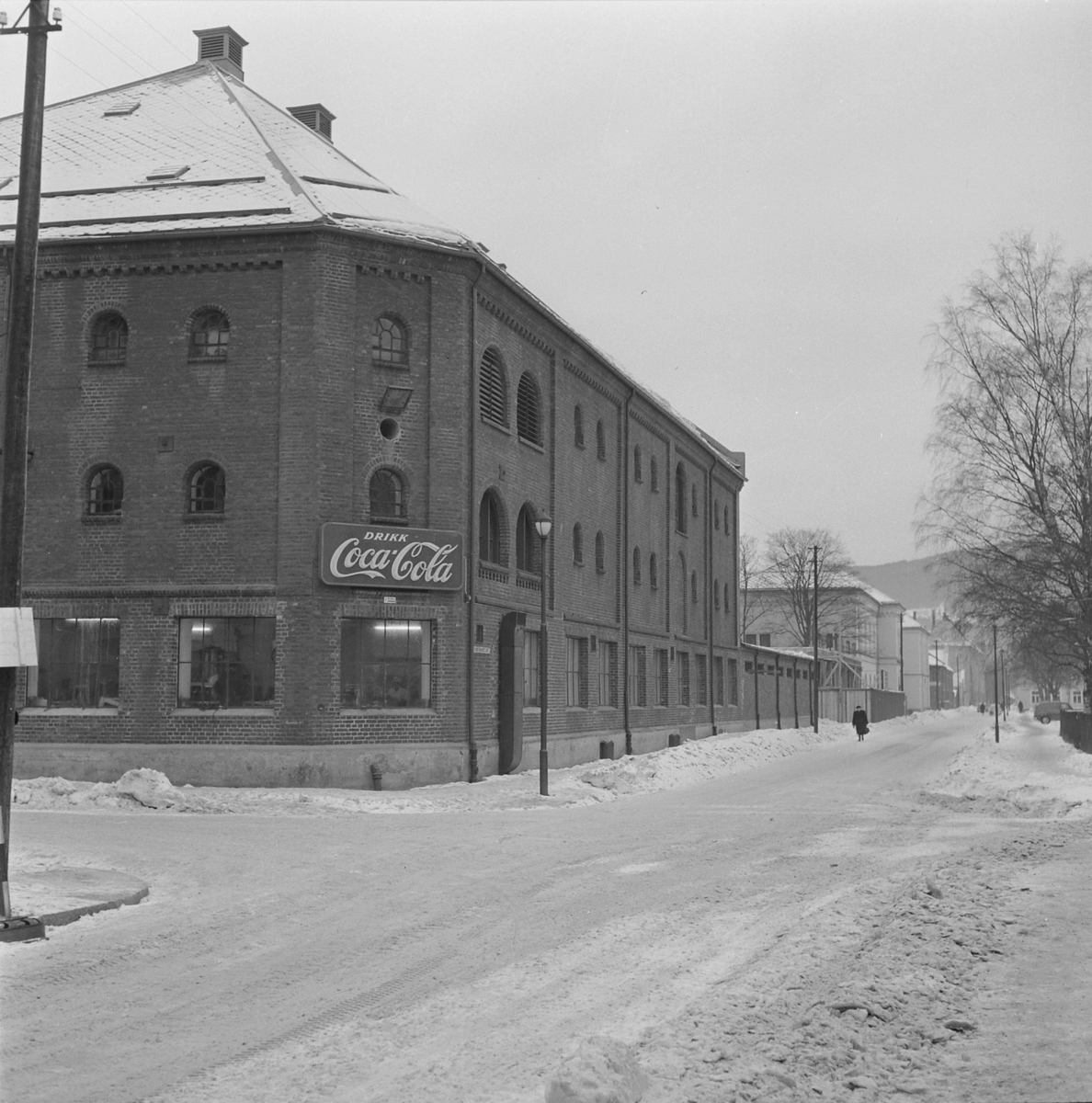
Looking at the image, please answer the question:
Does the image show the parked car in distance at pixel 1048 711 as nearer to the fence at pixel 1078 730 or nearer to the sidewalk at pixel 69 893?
the fence at pixel 1078 730

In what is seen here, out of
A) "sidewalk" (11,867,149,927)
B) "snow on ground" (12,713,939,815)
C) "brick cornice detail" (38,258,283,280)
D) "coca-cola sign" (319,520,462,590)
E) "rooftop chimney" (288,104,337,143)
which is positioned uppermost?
"rooftop chimney" (288,104,337,143)

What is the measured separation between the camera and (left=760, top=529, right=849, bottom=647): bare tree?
93.9 meters

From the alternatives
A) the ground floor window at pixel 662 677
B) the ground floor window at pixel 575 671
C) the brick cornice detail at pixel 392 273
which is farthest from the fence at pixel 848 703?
the brick cornice detail at pixel 392 273

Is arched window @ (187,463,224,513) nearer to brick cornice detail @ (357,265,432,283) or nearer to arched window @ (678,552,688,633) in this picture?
brick cornice detail @ (357,265,432,283)

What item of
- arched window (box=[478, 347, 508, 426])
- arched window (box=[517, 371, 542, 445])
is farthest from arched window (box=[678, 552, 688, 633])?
arched window (box=[478, 347, 508, 426])

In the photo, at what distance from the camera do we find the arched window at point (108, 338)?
83.6ft

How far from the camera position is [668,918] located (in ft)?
35.5

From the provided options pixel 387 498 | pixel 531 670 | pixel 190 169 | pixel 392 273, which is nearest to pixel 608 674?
pixel 531 670

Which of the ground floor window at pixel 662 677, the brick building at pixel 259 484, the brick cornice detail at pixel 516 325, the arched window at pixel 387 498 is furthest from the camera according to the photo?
the ground floor window at pixel 662 677

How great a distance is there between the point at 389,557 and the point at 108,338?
7374 mm

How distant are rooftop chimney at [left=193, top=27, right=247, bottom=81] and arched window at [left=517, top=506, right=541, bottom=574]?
46.0ft

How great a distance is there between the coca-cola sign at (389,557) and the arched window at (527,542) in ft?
16.2

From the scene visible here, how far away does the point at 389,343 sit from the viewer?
25812mm

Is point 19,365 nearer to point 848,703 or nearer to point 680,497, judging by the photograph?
point 680,497
